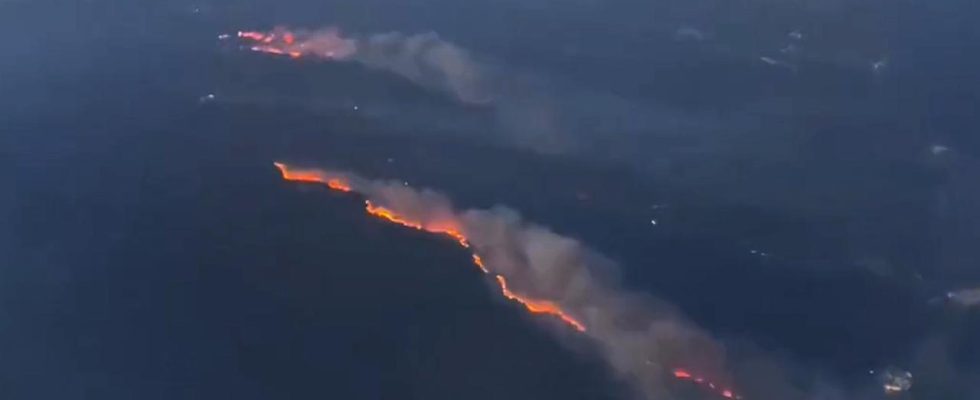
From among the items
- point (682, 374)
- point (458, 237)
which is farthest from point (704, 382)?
point (458, 237)

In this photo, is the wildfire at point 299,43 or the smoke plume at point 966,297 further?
the wildfire at point 299,43

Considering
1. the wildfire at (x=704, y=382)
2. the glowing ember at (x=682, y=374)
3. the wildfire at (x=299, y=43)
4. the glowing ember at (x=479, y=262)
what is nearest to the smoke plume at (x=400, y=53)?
the wildfire at (x=299, y=43)

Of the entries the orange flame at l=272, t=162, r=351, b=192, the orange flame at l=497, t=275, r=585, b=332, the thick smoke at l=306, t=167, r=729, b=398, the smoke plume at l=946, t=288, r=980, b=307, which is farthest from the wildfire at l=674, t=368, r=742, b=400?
the orange flame at l=272, t=162, r=351, b=192

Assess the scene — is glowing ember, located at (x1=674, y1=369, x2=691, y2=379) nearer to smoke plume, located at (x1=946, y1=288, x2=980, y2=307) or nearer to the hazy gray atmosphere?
Result: the hazy gray atmosphere

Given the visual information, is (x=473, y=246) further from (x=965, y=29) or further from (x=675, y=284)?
(x=965, y=29)

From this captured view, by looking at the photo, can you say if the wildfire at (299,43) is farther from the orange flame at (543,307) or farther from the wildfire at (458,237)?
the orange flame at (543,307)

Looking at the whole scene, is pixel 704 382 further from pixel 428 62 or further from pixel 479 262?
pixel 428 62

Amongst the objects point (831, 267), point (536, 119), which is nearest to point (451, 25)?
point (536, 119)
